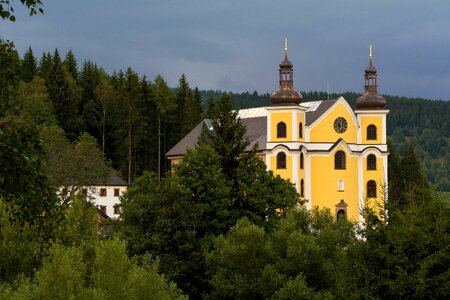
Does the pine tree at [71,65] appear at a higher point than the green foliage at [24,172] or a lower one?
higher

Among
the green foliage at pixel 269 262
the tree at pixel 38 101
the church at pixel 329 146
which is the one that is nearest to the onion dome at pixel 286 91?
the church at pixel 329 146

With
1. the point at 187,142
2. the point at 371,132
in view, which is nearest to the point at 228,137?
the point at 371,132

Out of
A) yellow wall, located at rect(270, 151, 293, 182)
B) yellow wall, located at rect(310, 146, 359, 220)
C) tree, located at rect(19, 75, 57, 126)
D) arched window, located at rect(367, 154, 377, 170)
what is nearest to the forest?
yellow wall, located at rect(270, 151, 293, 182)

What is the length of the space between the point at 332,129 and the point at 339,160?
290cm

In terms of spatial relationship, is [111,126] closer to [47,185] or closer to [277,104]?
[277,104]

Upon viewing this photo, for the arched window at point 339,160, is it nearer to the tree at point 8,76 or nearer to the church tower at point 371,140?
the church tower at point 371,140

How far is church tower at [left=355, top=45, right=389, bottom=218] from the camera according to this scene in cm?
8925

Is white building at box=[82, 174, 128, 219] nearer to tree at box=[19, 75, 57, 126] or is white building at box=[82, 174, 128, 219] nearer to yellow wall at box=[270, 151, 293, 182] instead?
tree at box=[19, 75, 57, 126]

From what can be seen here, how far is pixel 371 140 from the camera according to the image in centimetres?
9006

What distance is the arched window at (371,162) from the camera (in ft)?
294

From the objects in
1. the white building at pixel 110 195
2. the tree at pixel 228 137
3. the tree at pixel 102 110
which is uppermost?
the tree at pixel 102 110

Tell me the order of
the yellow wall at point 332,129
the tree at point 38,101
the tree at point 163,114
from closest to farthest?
the yellow wall at point 332,129 < the tree at point 38,101 < the tree at point 163,114

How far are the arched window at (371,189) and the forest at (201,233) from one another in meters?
29.2

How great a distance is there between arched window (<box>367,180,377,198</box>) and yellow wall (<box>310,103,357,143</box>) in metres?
4.03
